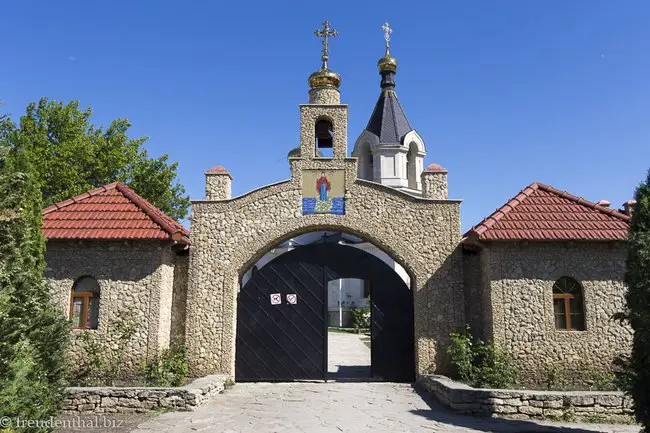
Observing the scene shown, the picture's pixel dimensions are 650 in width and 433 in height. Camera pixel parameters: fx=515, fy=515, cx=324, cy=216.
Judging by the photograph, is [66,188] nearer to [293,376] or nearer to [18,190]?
[293,376]

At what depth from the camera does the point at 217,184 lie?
41.6ft

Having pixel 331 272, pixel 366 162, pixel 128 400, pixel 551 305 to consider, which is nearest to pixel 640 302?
pixel 551 305

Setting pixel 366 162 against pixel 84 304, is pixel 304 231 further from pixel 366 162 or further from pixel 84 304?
pixel 366 162

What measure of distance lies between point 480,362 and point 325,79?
8.53 metres

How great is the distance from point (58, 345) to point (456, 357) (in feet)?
25.4

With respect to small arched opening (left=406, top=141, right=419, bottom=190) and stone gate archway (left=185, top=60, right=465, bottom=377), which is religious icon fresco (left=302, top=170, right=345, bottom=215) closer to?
stone gate archway (left=185, top=60, right=465, bottom=377)

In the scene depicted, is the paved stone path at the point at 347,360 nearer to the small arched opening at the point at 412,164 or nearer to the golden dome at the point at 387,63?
the small arched opening at the point at 412,164

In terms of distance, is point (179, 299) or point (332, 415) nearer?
point (332, 415)

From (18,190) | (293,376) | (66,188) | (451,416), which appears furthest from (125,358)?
(66,188)

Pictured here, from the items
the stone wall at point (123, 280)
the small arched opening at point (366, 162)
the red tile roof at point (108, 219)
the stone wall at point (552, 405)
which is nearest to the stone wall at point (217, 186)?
the red tile roof at point (108, 219)

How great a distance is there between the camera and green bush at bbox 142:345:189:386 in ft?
34.9

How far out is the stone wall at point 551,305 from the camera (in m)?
10.9

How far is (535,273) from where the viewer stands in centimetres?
1125

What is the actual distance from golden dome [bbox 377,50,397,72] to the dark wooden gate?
18705 millimetres
